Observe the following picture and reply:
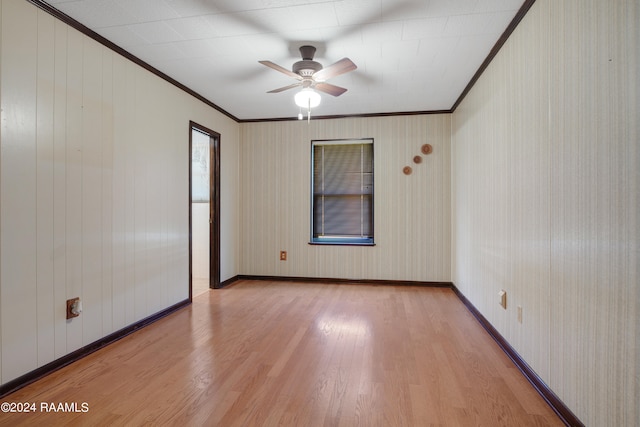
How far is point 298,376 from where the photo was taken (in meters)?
2.14

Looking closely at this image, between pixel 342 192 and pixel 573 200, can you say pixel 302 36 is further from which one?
pixel 342 192

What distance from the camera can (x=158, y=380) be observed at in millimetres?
2088

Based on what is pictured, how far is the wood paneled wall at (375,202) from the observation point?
461cm

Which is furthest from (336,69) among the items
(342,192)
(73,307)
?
(73,307)

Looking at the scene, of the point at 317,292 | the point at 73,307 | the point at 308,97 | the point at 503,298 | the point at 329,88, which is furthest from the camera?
the point at 317,292

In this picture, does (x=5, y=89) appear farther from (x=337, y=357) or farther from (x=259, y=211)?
(x=259, y=211)

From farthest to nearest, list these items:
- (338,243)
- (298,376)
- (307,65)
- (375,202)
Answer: (338,243) < (375,202) < (307,65) < (298,376)

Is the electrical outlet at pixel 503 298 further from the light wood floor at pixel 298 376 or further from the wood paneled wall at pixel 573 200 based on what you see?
the light wood floor at pixel 298 376

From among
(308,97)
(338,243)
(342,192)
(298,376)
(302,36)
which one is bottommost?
(298,376)

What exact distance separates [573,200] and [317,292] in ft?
10.5

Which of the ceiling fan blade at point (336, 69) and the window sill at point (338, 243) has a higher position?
the ceiling fan blade at point (336, 69)

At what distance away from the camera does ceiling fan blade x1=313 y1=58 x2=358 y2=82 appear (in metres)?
2.61

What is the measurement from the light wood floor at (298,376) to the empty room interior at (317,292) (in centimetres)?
2

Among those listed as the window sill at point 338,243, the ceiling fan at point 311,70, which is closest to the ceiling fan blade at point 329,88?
the ceiling fan at point 311,70
